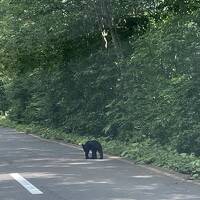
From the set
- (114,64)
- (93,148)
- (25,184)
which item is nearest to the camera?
(25,184)

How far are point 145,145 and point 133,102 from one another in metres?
2.31

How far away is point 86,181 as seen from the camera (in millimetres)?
11781

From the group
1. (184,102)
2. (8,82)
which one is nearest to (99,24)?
(184,102)

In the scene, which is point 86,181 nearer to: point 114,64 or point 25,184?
point 25,184

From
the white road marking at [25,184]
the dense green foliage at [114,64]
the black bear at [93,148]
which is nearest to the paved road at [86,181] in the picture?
the white road marking at [25,184]

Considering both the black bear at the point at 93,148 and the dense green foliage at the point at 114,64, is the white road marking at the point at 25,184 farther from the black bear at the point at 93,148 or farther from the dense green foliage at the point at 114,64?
the dense green foliage at the point at 114,64

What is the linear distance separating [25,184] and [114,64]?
1144cm

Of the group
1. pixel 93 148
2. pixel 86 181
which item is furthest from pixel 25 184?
pixel 93 148

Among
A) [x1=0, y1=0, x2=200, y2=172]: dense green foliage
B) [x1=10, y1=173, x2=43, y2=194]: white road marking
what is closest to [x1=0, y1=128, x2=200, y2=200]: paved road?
[x1=10, y1=173, x2=43, y2=194]: white road marking

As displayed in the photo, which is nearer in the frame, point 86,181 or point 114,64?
point 86,181

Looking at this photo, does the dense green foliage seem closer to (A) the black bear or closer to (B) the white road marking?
(A) the black bear

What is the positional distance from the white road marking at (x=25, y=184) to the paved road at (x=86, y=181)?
0.09m

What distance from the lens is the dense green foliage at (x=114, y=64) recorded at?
1551cm

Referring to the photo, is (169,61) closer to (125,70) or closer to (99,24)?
(125,70)
